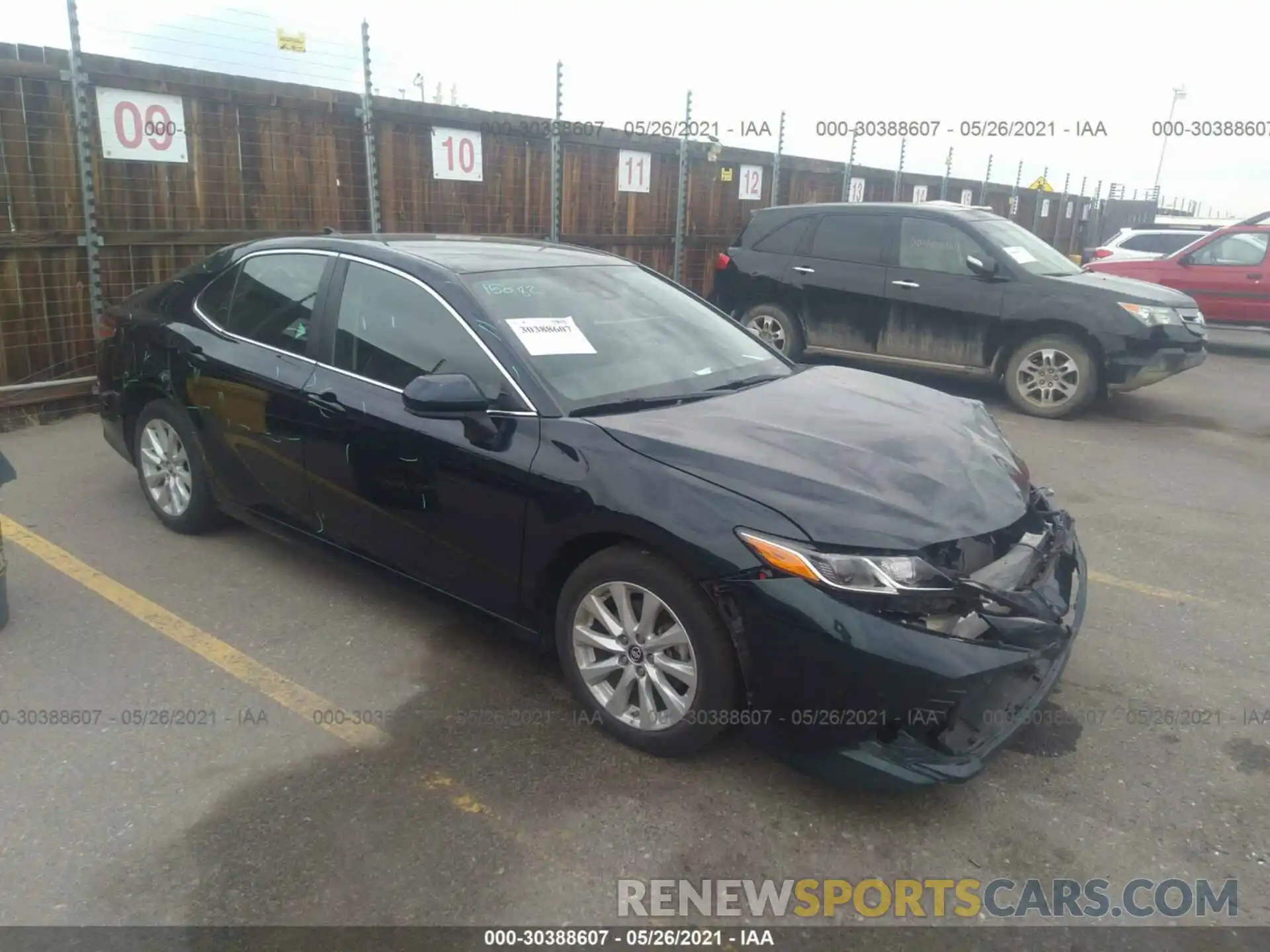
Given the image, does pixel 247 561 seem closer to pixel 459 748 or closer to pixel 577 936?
pixel 459 748

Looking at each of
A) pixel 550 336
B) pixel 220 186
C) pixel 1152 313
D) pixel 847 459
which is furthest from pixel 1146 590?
pixel 220 186

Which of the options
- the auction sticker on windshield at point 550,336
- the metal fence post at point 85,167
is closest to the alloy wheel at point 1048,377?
the auction sticker on windshield at point 550,336

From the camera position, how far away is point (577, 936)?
8.25 feet

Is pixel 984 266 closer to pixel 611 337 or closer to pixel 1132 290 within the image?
pixel 1132 290

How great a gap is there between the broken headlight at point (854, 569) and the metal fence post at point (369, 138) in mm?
7206

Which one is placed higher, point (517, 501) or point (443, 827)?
point (517, 501)

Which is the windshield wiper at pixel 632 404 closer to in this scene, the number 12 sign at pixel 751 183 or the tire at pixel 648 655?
the tire at pixel 648 655

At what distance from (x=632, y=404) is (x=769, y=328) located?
6.89 meters

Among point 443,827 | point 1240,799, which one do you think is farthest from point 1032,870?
point 443,827

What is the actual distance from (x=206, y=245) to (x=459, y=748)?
6.12 metres

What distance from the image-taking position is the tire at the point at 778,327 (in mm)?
9992

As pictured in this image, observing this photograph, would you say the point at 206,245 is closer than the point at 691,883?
No

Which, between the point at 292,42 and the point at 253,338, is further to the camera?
the point at 292,42

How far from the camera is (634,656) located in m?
3.18
